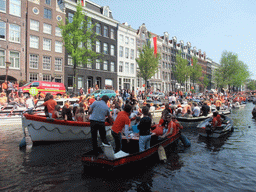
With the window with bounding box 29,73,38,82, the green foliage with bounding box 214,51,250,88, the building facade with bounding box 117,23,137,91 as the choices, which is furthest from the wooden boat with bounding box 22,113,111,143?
the green foliage with bounding box 214,51,250,88

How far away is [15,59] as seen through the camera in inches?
1024

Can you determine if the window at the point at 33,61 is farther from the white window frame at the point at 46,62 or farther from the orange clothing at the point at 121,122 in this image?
the orange clothing at the point at 121,122

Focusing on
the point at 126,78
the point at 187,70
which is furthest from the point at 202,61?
the point at 126,78

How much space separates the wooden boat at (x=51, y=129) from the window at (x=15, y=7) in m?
22.0

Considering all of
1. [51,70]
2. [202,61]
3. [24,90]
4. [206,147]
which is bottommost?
[206,147]

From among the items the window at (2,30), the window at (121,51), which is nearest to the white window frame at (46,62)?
the window at (2,30)

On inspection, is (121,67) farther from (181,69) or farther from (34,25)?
(181,69)

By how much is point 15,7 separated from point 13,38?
158 inches

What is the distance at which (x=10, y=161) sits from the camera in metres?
7.79

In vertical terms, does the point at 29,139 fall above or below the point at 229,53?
below

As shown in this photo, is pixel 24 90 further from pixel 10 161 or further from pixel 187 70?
pixel 187 70

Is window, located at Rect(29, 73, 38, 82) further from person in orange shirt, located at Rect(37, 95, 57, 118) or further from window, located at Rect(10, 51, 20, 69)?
person in orange shirt, located at Rect(37, 95, 57, 118)

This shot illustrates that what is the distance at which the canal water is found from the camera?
5.89 meters

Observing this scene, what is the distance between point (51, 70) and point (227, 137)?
81.4ft
